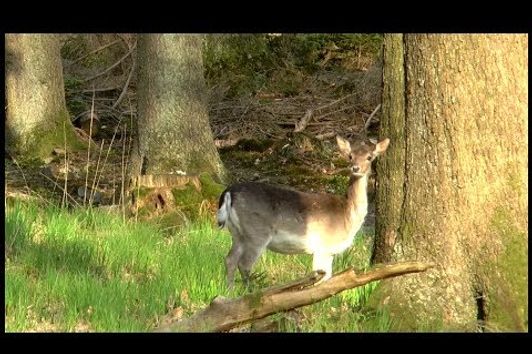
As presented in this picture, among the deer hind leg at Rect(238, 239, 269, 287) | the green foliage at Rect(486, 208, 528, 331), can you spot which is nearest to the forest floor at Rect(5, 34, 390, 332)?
the deer hind leg at Rect(238, 239, 269, 287)

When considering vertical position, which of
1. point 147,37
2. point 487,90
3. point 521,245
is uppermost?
point 147,37

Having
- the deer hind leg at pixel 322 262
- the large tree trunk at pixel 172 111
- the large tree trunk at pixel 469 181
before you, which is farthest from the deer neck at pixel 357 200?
the large tree trunk at pixel 172 111

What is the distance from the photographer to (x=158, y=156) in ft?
38.4

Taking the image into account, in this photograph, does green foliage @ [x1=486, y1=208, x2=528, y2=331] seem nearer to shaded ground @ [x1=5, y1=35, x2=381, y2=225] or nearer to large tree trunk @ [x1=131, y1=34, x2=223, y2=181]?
shaded ground @ [x1=5, y1=35, x2=381, y2=225]

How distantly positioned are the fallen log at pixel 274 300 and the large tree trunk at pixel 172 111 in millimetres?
5741

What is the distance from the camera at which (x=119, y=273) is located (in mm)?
7645

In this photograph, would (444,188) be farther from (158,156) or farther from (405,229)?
(158,156)

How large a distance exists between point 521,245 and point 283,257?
10.2 feet

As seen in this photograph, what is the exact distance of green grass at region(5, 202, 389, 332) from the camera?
6.32 m

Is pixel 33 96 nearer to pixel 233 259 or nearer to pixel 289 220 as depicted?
pixel 289 220

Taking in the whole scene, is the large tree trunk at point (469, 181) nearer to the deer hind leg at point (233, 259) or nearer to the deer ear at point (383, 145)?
the deer ear at point (383, 145)

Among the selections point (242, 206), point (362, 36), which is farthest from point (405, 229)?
point (362, 36)

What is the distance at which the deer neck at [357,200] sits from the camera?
339 inches

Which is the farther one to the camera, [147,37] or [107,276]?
[147,37]
